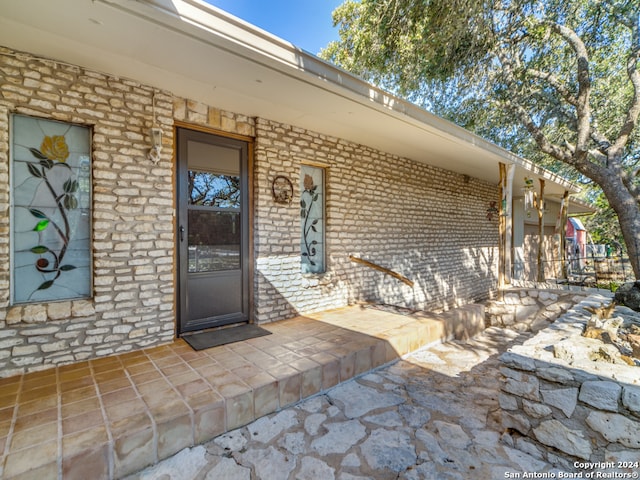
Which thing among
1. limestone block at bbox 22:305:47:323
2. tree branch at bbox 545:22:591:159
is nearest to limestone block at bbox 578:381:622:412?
limestone block at bbox 22:305:47:323

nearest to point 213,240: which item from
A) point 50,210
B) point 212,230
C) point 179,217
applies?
point 212,230

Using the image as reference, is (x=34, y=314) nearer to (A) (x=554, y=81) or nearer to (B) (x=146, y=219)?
(B) (x=146, y=219)

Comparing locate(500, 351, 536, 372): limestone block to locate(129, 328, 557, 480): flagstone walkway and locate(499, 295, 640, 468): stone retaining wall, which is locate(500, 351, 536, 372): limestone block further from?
locate(129, 328, 557, 480): flagstone walkway

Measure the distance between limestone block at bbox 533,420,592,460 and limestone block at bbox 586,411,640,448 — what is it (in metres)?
0.10

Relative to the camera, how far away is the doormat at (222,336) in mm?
3141

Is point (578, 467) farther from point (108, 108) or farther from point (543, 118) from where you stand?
point (543, 118)

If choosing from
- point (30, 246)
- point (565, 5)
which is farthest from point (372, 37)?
point (30, 246)

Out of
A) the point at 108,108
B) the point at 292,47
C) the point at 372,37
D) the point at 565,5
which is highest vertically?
the point at 565,5

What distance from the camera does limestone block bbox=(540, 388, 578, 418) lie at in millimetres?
1881

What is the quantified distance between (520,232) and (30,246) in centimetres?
1151

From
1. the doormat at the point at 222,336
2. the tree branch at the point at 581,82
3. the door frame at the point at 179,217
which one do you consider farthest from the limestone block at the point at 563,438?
the tree branch at the point at 581,82

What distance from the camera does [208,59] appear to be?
96.8 inches

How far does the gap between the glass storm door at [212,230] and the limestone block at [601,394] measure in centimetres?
319

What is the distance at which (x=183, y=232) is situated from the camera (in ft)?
11.0
